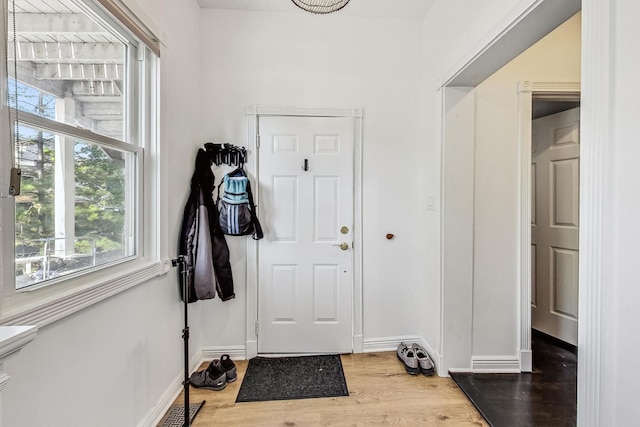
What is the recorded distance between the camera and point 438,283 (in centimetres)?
209

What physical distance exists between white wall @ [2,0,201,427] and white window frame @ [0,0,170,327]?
6cm

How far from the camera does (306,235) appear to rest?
233 cm

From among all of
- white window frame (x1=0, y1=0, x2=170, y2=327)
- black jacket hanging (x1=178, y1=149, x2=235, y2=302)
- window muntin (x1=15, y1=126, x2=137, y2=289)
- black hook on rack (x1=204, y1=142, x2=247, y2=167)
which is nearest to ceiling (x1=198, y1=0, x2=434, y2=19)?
white window frame (x1=0, y1=0, x2=170, y2=327)

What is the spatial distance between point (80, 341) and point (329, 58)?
2.38m

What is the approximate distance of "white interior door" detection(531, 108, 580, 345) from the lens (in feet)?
7.83

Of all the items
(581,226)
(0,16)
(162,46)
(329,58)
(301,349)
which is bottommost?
(301,349)

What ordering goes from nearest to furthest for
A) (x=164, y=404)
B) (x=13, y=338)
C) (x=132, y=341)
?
(x=13, y=338) < (x=132, y=341) < (x=164, y=404)

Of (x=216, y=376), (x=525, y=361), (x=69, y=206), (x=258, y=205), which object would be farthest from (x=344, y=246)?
(x=69, y=206)

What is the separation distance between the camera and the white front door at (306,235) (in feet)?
7.53

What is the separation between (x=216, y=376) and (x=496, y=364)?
201 cm

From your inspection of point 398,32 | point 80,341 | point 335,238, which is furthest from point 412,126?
point 80,341

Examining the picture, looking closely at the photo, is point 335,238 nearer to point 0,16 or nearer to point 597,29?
point 597,29

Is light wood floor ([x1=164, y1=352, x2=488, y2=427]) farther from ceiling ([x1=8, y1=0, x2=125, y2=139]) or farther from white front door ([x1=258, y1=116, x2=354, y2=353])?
ceiling ([x1=8, y1=0, x2=125, y2=139])

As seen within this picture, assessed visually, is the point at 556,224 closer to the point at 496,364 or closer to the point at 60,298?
the point at 496,364
